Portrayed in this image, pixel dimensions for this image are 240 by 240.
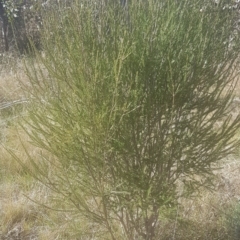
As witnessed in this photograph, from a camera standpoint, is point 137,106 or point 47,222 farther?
point 47,222

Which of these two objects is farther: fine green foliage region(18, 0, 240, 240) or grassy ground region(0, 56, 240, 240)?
grassy ground region(0, 56, 240, 240)

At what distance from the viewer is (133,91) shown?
3.13 metres

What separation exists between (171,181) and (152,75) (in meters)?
0.90

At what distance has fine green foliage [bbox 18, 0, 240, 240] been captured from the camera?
3152 mm

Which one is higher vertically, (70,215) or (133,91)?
(133,91)

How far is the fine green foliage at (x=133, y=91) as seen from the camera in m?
3.15

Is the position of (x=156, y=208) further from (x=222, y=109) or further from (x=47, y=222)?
(x=47, y=222)

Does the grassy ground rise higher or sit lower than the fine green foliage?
lower

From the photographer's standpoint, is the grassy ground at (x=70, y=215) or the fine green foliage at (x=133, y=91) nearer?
the fine green foliage at (x=133, y=91)

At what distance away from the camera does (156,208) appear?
3779 mm

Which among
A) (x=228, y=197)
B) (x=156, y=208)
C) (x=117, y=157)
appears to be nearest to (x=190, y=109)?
(x=117, y=157)

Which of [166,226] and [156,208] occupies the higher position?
[156,208]

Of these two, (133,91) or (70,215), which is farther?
(70,215)

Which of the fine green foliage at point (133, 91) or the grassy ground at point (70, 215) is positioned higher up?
the fine green foliage at point (133, 91)
